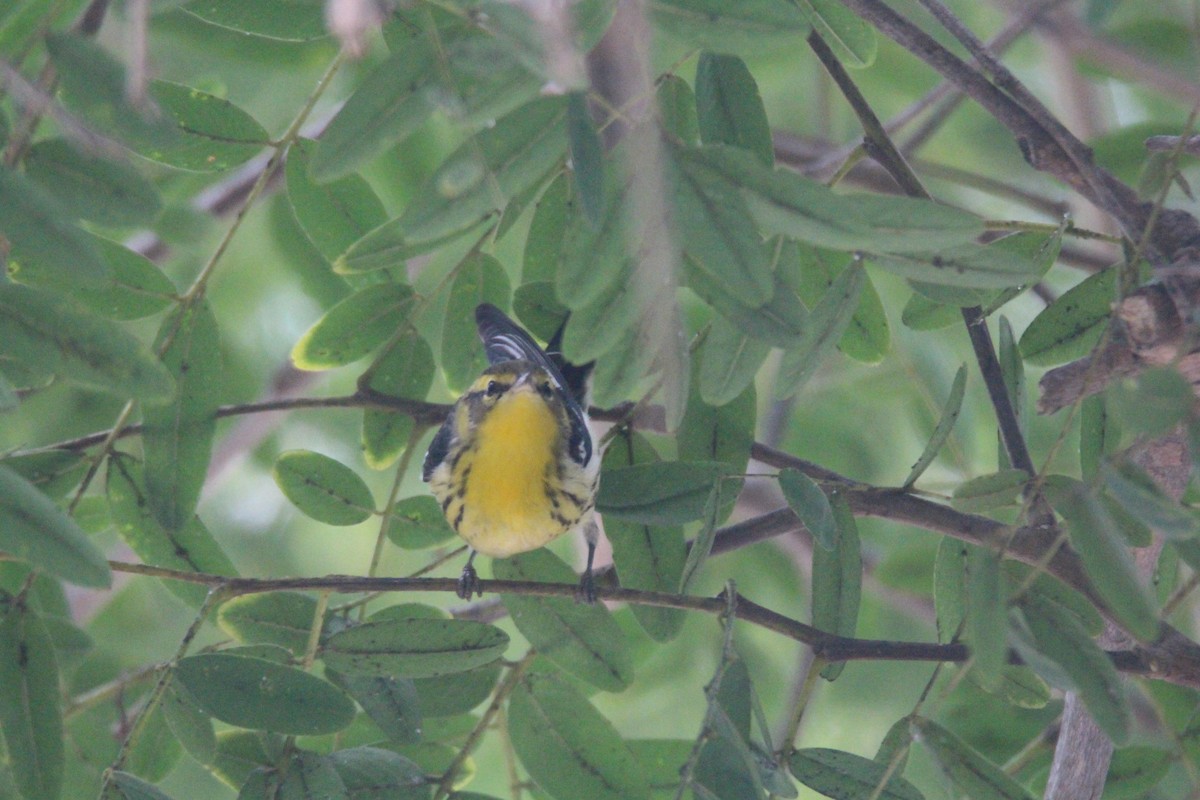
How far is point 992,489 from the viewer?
2223 mm

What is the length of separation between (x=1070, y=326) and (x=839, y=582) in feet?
2.32

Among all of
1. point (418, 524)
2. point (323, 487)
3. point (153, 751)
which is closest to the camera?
point (153, 751)

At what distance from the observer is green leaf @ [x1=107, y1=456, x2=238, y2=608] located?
8.65 ft

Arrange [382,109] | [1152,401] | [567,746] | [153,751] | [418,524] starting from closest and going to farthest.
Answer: [1152,401] → [382,109] → [567,746] → [153,751] → [418,524]

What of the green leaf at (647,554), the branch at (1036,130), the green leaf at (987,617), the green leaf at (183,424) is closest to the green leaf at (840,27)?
the branch at (1036,130)

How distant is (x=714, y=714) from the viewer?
1.93 meters

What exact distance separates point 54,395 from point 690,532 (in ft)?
7.17

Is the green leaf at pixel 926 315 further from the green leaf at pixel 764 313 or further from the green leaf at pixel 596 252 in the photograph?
the green leaf at pixel 596 252

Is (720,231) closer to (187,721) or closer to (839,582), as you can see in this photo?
(839,582)

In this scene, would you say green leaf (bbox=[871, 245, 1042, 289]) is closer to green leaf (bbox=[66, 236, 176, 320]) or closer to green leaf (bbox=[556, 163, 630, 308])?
green leaf (bbox=[556, 163, 630, 308])

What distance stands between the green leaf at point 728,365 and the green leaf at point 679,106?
476 mm

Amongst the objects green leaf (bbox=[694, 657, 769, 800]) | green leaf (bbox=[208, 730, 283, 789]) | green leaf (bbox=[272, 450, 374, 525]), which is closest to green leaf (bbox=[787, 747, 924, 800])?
green leaf (bbox=[694, 657, 769, 800])

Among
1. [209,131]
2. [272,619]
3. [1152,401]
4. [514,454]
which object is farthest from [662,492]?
[514,454]

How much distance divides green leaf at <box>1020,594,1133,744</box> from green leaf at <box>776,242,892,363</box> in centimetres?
84
